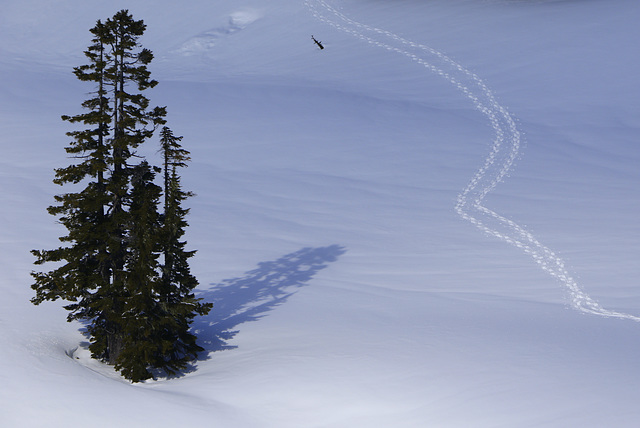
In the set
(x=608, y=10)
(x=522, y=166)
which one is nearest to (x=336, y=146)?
(x=522, y=166)

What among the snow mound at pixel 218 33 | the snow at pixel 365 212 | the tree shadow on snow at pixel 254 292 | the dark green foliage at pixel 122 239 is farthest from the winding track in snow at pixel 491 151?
the dark green foliage at pixel 122 239

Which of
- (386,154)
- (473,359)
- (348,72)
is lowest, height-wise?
(473,359)

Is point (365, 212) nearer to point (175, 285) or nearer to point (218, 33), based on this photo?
point (175, 285)

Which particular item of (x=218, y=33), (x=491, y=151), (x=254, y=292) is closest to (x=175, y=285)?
(x=254, y=292)

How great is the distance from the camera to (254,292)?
26250 millimetres

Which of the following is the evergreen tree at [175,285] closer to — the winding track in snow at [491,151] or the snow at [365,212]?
the snow at [365,212]

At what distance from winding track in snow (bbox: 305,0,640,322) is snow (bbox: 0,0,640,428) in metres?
0.23

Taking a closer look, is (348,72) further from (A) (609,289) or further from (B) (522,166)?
(A) (609,289)

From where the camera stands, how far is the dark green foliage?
19.0 metres

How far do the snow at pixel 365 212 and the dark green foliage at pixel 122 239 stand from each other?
1.08 metres

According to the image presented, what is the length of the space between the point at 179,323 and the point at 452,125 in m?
28.6

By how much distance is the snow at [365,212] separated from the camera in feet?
53.9

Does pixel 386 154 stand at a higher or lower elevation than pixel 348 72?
lower

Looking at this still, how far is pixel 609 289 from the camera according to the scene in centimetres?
2423
